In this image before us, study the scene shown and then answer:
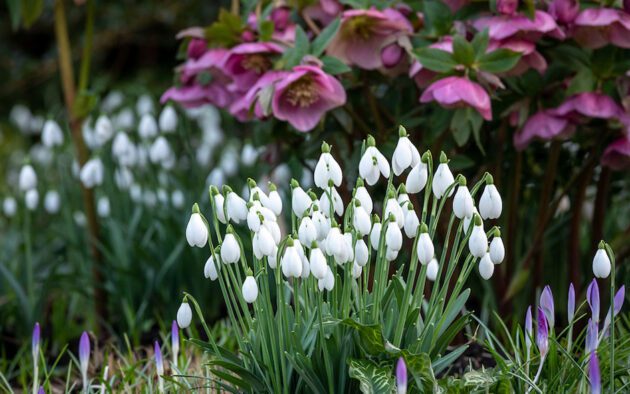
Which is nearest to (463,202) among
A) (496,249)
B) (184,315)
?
(496,249)

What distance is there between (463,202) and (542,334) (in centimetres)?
29

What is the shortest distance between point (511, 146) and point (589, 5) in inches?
17.2

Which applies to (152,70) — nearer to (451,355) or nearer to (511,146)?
(511,146)

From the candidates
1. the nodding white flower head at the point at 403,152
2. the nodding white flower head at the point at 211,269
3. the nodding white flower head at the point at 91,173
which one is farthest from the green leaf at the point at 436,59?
the nodding white flower head at the point at 91,173

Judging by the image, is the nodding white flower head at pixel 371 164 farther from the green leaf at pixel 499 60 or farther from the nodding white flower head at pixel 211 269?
the green leaf at pixel 499 60

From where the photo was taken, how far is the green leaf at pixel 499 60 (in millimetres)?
1759

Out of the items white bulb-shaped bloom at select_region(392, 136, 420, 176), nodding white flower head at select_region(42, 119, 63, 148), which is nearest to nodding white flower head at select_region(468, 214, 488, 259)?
white bulb-shaped bloom at select_region(392, 136, 420, 176)

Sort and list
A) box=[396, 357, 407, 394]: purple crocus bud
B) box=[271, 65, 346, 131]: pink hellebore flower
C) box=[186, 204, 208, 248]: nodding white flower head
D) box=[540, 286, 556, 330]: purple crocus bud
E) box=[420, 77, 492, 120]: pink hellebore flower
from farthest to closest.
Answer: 1. box=[271, 65, 346, 131]: pink hellebore flower
2. box=[420, 77, 492, 120]: pink hellebore flower
3. box=[540, 286, 556, 330]: purple crocus bud
4. box=[186, 204, 208, 248]: nodding white flower head
5. box=[396, 357, 407, 394]: purple crocus bud

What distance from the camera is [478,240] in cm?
133

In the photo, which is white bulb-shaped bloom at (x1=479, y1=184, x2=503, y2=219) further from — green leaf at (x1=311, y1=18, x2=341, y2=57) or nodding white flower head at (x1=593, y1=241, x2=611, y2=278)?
green leaf at (x1=311, y1=18, x2=341, y2=57)

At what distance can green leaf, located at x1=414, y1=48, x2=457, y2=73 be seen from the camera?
1776mm

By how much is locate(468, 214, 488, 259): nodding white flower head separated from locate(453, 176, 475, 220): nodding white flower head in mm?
17

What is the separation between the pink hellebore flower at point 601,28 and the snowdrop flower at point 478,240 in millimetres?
681

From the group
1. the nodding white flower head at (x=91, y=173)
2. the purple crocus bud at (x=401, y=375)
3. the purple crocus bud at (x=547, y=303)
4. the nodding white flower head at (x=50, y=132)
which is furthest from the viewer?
the nodding white flower head at (x=50, y=132)
